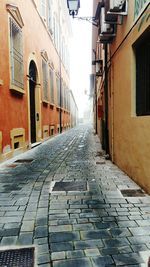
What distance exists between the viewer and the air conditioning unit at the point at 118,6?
5.30 metres

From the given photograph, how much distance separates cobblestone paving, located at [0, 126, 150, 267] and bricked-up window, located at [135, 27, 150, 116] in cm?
141

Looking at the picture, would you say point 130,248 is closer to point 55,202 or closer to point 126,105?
point 55,202

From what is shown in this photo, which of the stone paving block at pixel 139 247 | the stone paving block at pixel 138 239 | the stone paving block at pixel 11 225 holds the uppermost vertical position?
the stone paving block at pixel 11 225

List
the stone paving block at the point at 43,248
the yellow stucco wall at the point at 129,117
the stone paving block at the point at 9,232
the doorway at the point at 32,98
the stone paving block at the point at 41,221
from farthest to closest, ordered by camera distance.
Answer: the doorway at the point at 32,98, the yellow stucco wall at the point at 129,117, the stone paving block at the point at 41,221, the stone paving block at the point at 9,232, the stone paving block at the point at 43,248

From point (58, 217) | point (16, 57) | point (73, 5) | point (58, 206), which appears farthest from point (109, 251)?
point (73, 5)

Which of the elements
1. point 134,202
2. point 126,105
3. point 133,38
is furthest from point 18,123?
point 134,202

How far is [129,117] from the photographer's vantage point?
5.32 m

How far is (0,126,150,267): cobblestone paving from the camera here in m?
2.42

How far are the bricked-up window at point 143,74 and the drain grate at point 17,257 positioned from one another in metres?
2.98

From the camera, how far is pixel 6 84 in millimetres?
7574

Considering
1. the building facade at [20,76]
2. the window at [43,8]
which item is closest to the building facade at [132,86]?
the building facade at [20,76]

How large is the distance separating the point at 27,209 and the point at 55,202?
463 millimetres

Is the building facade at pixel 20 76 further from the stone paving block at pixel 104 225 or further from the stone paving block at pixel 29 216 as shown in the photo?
the stone paving block at pixel 104 225

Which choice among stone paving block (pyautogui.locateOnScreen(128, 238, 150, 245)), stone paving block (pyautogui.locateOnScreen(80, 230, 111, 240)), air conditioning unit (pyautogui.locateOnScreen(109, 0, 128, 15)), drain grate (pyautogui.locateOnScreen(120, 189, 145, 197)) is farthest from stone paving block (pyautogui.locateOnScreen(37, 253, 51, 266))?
air conditioning unit (pyautogui.locateOnScreen(109, 0, 128, 15))
